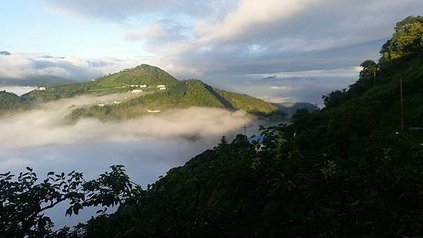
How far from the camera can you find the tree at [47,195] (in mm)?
6328

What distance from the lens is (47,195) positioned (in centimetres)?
651

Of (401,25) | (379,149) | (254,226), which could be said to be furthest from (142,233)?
(401,25)

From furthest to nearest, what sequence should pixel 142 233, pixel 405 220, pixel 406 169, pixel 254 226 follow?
pixel 406 169 < pixel 254 226 < pixel 142 233 < pixel 405 220

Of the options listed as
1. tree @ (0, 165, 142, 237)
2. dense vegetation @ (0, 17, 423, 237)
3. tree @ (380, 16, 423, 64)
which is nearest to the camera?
dense vegetation @ (0, 17, 423, 237)

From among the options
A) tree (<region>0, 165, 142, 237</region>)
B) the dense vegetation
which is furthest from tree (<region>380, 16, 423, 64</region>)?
tree (<region>0, 165, 142, 237</region>)

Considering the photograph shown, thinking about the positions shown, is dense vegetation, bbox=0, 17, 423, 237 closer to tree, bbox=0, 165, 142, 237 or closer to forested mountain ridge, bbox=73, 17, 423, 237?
forested mountain ridge, bbox=73, 17, 423, 237

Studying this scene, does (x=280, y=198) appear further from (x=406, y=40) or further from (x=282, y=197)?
(x=406, y=40)

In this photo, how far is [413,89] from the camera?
49.8m

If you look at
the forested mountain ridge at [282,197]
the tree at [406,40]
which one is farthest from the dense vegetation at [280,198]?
the tree at [406,40]

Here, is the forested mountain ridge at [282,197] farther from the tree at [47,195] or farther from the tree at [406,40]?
the tree at [406,40]

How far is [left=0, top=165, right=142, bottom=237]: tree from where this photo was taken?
6.33 meters

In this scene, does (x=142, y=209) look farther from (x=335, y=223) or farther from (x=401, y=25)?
(x=401, y=25)

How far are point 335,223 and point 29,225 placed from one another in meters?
4.86

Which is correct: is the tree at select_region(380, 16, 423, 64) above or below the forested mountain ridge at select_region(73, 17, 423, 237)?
above
